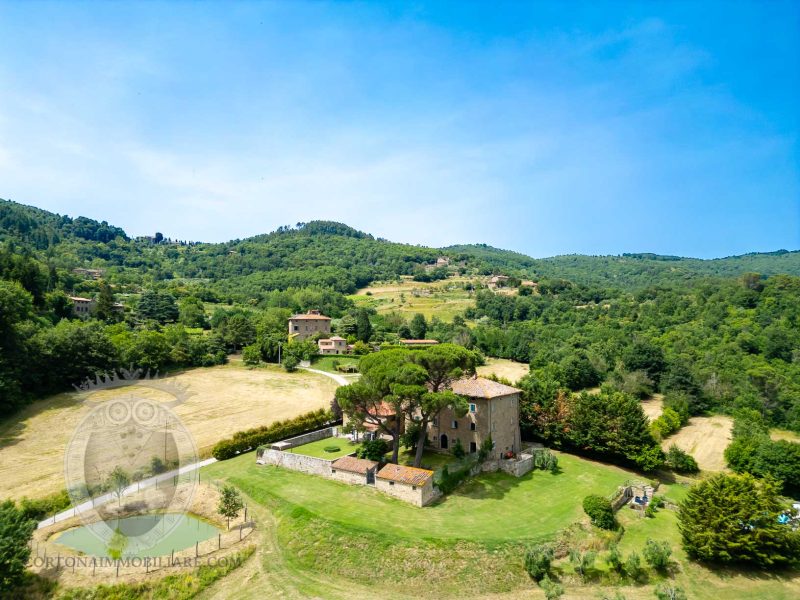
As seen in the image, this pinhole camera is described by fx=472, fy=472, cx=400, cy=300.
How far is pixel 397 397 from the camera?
1106 inches

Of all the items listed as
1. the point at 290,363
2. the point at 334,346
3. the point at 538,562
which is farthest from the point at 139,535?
the point at 334,346

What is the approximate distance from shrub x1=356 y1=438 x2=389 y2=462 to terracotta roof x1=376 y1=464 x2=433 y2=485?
3.25 metres

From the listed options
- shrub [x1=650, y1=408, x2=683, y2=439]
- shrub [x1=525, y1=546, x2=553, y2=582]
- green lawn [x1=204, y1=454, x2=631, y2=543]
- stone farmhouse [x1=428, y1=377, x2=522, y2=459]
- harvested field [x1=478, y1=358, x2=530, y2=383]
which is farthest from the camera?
harvested field [x1=478, y1=358, x2=530, y2=383]

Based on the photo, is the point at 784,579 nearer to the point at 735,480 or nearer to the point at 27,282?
the point at 735,480

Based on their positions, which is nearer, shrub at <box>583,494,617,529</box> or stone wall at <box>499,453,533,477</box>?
shrub at <box>583,494,617,529</box>

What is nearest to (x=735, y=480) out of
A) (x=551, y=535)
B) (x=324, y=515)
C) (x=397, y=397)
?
(x=551, y=535)

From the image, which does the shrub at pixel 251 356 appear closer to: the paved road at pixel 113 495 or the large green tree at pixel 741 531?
the paved road at pixel 113 495

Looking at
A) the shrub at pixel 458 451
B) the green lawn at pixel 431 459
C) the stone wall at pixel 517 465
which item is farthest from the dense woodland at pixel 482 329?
the green lawn at pixel 431 459

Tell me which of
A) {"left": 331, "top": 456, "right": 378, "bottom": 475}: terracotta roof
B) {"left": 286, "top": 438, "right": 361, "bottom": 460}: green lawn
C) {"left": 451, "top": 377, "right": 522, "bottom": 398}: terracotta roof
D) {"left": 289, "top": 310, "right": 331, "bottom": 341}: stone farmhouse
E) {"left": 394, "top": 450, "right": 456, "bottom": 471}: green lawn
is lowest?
{"left": 394, "top": 450, "right": 456, "bottom": 471}: green lawn

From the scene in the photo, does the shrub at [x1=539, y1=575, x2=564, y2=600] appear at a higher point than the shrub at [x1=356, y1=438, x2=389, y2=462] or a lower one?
lower

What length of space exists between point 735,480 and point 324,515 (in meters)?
21.1

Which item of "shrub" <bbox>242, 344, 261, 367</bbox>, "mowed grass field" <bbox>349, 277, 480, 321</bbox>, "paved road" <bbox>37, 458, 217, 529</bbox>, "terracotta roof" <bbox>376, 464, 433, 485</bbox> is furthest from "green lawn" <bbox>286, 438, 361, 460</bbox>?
"mowed grass field" <bbox>349, 277, 480, 321</bbox>

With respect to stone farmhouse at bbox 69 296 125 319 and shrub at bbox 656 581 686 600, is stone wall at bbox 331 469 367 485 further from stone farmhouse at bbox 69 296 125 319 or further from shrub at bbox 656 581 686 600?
stone farmhouse at bbox 69 296 125 319

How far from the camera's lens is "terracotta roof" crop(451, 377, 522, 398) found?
3300 cm
